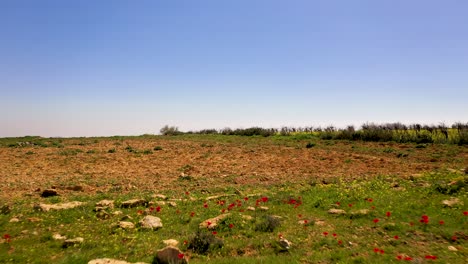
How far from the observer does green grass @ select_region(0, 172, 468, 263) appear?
6.83 m

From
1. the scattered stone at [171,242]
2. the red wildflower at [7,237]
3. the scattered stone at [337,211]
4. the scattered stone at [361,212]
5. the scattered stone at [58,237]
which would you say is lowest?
the scattered stone at [171,242]

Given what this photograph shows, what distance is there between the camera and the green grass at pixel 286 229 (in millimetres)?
6828

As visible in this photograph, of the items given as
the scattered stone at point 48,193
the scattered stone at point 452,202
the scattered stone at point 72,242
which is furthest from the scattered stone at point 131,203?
the scattered stone at point 452,202

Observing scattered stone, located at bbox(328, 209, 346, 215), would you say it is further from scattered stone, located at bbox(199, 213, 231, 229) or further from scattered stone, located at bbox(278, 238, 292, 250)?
scattered stone, located at bbox(199, 213, 231, 229)

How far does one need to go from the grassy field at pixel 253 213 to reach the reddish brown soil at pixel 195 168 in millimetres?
101

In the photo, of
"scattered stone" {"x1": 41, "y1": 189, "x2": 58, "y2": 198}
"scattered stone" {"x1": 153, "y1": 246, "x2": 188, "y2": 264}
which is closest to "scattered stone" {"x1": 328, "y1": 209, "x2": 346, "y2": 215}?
"scattered stone" {"x1": 153, "y1": 246, "x2": 188, "y2": 264}

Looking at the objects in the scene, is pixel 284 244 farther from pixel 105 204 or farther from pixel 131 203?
pixel 105 204

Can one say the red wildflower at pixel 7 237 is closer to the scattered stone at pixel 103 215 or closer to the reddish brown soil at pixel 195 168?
the scattered stone at pixel 103 215

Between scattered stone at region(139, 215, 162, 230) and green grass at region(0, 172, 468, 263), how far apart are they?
8.7 inches

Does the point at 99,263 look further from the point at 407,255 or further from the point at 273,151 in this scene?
the point at 273,151

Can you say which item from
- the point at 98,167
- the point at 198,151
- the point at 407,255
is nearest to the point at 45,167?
the point at 98,167

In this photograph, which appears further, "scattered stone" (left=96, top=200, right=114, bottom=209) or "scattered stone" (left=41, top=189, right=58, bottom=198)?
"scattered stone" (left=41, top=189, right=58, bottom=198)

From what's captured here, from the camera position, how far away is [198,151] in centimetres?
2627

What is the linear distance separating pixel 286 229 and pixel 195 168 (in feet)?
35.8
